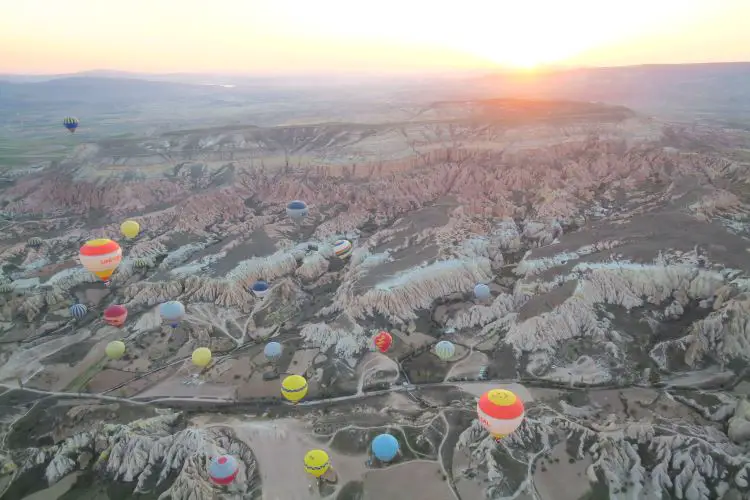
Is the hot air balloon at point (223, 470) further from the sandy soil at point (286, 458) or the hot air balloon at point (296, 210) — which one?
the hot air balloon at point (296, 210)

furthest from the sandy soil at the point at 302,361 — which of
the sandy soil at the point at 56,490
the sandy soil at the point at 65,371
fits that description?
the sandy soil at the point at 65,371

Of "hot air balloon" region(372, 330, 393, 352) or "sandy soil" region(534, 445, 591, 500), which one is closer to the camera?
"sandy soil" region(534, 445, 591, 500)

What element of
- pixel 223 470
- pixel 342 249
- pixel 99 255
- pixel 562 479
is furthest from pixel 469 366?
pixel 99 255

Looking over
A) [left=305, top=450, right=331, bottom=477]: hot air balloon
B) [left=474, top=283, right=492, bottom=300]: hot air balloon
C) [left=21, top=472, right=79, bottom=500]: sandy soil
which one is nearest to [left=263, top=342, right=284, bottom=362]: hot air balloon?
[left=305, top=450, right=331, bottom=477]: hot air balloon

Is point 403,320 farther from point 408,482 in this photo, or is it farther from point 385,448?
point 408,482

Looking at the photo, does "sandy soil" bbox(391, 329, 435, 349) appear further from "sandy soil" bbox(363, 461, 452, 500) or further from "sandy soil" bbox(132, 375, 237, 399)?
"sandy soil" bbox(132, 375, 237, 399)

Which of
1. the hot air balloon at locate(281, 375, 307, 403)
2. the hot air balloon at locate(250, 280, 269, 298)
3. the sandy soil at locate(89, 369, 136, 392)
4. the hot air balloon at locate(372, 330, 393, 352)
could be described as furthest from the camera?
the hot air balloon at locate(250, 280, 269, 298)

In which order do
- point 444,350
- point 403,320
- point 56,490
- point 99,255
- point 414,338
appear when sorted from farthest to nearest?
point 403,320
point 99,255
point 414,338
point 444,350
point 56,490
